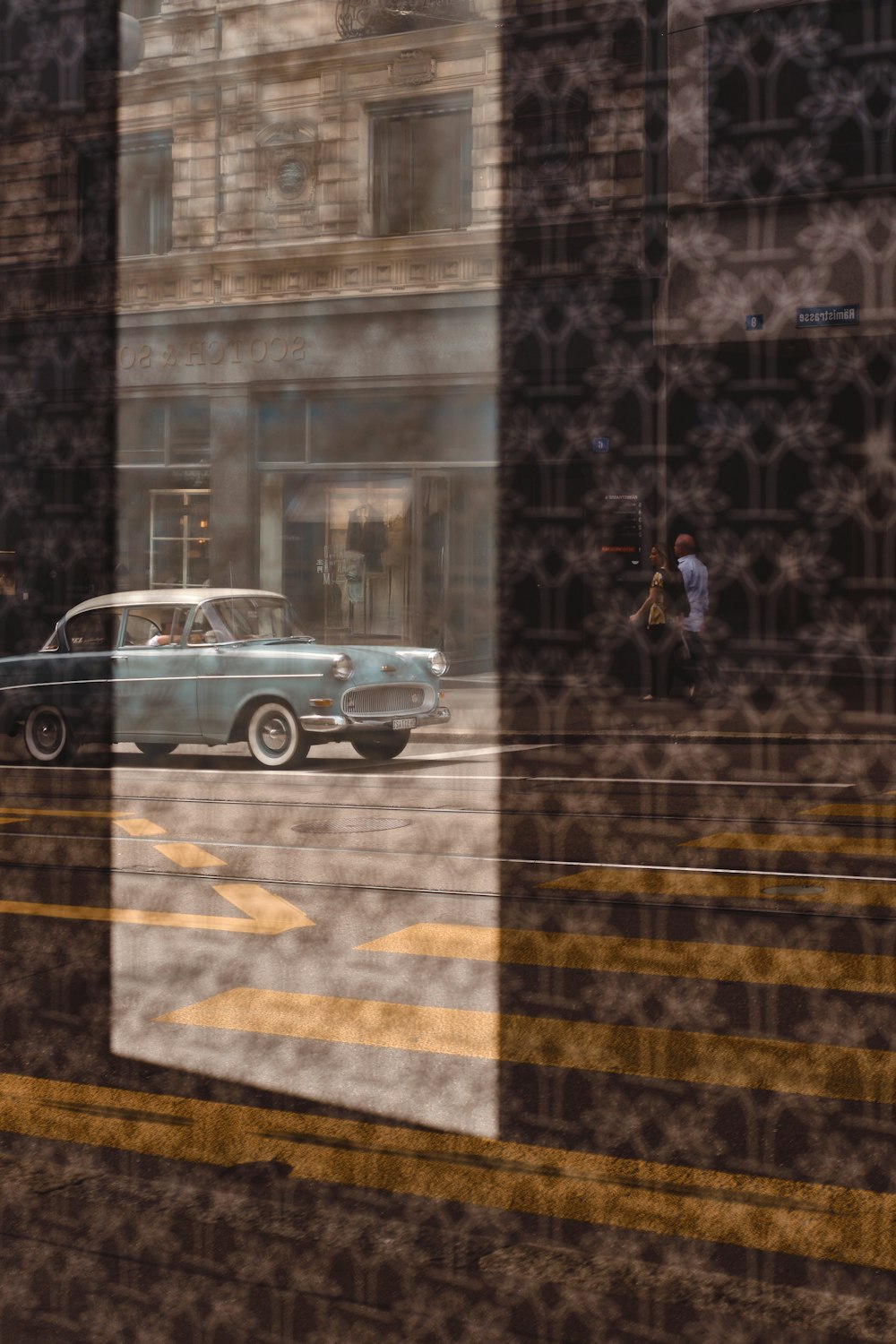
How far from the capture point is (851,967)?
5.07 m

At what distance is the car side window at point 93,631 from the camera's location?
11.5 metres

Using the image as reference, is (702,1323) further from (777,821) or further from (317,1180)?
(777,821)

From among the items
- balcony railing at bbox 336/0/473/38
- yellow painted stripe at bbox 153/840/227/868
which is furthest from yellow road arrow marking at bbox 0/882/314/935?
balcony railing at bbox 336/0/473/38

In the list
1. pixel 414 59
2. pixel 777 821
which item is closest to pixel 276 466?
pixel 414 59

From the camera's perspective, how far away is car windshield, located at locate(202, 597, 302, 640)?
36.8 feet

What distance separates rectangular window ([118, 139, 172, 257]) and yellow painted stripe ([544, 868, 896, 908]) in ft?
34.7

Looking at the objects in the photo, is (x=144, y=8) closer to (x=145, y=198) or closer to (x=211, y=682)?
(x=145, y=198)

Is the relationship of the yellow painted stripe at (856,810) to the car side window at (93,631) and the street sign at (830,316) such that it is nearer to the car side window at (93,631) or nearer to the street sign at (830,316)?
the car side window at (93,631)

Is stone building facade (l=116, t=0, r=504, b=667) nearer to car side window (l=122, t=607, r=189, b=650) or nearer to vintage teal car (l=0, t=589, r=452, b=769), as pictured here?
vintage teal car (l=0, t=589, r=452, b=769)

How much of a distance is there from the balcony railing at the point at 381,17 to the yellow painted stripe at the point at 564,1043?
41.9 feet

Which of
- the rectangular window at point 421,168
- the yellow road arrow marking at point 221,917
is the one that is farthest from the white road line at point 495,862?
the rectangular window at point 421,168

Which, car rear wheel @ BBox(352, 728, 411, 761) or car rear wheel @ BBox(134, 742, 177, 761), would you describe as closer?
car rear wheel @ BBox(352, 728, 411, 761)

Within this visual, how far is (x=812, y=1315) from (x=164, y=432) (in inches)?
587

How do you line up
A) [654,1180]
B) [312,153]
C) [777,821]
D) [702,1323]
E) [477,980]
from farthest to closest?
1. [312,153]
2. [777,821]
3. [477,980]
4. [654,1180]
5. [702,1323]
